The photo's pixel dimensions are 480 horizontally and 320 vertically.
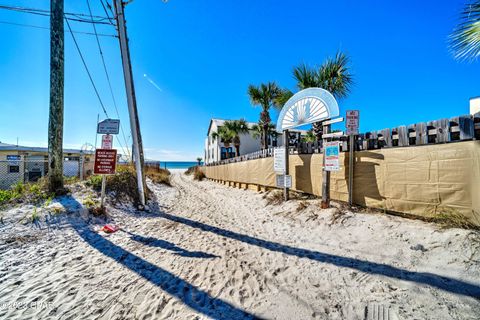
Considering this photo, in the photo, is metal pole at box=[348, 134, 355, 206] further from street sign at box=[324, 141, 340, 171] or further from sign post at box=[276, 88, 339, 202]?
sign post at box=[276, 88, 339, 202]

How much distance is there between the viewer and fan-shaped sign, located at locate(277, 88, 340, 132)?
5.12 meters

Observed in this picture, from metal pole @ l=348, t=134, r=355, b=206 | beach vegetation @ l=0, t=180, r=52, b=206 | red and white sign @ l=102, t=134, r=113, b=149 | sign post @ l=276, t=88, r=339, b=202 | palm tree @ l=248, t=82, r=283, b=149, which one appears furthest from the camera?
palm tree @ l=248, t=82, r=283, b=149

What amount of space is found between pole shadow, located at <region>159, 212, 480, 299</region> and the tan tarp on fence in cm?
143

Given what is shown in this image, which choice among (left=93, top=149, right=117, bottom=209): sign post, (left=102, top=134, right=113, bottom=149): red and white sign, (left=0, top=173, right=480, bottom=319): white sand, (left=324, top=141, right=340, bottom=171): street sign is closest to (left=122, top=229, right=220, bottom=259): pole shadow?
(left=0, top=173, right=480, bottom=319): white sand

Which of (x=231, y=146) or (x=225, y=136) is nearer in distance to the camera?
(x=225, y=136)

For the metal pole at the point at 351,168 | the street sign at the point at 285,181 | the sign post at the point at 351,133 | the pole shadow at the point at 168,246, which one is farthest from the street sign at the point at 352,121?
the pole shadow at the point at 168,246

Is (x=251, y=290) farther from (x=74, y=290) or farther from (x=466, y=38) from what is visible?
(x=466, y=38)

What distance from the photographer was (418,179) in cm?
362

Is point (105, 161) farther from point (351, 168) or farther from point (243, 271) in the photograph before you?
point (351, 168)

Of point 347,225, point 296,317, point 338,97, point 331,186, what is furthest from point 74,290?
point 338,97

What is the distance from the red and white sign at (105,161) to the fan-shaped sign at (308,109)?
5.40m

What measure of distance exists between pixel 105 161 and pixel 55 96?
2687 millimetres

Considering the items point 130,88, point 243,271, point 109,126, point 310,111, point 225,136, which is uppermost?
point 225,136

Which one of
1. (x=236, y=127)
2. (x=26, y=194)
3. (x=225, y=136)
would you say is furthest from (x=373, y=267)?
(x=225, y=136)
